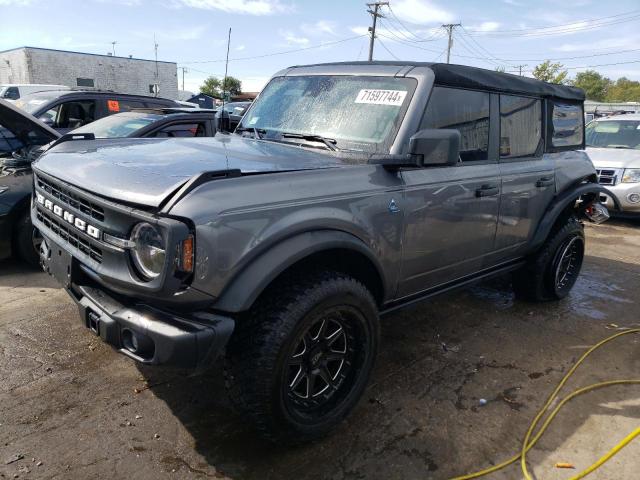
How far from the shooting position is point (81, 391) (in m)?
2.88

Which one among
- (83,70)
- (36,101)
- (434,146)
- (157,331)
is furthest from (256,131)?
(83,70)

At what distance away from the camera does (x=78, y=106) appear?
7.66m

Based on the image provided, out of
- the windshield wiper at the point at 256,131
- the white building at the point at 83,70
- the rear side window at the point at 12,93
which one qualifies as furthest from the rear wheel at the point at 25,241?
the white building at the point at 83,70

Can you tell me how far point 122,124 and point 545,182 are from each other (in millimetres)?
4867

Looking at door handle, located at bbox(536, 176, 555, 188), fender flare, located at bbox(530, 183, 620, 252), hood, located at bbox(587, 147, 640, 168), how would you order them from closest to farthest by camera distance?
door handle, located at bbox(536, 176, 555, 188) < fender flare, located at bbox(530, 183, 620, 252) < hood, located at bbox(587, 147, 640, 168)

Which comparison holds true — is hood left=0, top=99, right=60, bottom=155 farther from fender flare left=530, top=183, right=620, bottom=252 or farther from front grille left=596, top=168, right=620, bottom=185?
front grille left=596, top=168, right=620, bottom=185

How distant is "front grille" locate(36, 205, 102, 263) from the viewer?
90.7 inches

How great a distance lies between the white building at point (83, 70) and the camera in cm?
3900

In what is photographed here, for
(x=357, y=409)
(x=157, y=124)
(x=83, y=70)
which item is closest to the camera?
(x=357, y=409)

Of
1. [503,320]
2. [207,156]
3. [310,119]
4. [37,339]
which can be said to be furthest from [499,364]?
[37,339]

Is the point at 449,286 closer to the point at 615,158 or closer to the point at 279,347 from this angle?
the point at 279,347

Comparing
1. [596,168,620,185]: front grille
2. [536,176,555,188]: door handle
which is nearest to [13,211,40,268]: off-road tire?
[536,176,555,188]: door handle

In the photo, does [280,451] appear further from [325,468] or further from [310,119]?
[310,119]

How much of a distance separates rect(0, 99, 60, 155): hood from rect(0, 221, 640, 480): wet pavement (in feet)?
5.90
